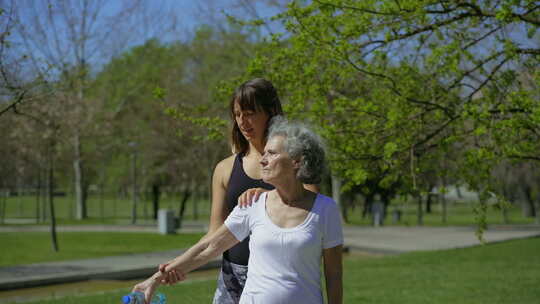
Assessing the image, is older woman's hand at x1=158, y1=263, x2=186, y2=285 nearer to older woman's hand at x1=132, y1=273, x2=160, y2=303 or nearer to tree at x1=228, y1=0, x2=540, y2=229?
older woman's hand at x1=132, y1=273, x2=160, y2=303

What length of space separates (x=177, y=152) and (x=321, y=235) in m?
33.2

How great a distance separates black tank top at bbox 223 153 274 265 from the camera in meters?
3.18

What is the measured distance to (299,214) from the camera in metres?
2.69

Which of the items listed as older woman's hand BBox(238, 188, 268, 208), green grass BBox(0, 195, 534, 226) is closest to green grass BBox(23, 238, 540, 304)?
older woman's hand BBox(238, 188, 268, 208)

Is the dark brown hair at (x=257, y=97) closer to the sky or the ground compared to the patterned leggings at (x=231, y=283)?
closer to the sky

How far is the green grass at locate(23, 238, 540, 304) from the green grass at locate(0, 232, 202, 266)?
6.36 meters

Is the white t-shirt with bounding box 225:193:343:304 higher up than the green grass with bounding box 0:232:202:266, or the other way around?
the white t-shirt with bounding box 225:193:343:304

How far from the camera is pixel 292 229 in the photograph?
265 centimetres

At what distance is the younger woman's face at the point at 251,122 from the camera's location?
3.25m

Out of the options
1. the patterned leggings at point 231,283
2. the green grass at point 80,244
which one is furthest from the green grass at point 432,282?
the patterned leggings at point 231,283

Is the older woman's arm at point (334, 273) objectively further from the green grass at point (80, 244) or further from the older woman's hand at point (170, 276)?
the green grass at point (80, 244)

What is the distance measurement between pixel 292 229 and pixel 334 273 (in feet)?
0.89

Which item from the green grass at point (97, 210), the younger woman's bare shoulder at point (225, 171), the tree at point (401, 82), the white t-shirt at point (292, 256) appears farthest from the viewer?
the green grass at point (97, 210)

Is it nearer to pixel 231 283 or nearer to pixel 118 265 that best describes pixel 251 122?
pixel 231 283
